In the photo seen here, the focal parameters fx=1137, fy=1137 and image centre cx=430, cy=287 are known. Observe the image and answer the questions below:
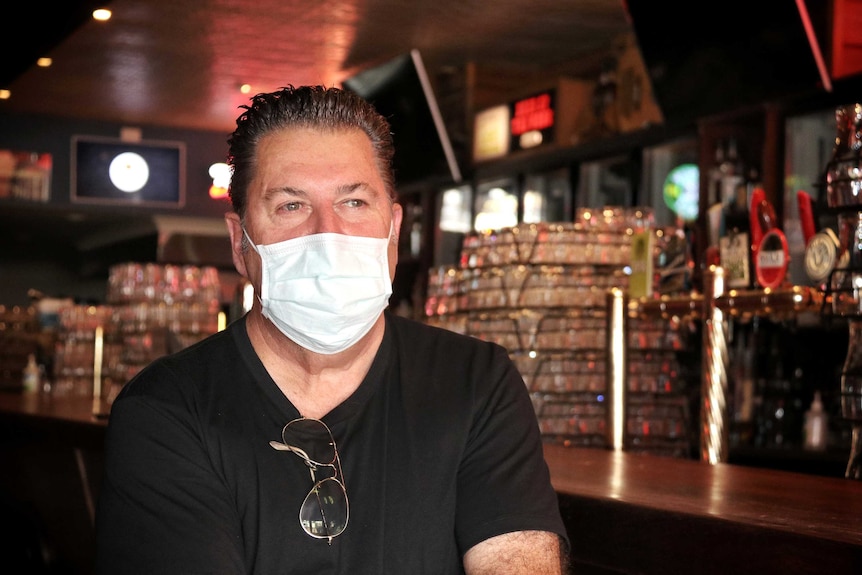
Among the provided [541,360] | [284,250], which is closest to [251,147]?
[284,250]

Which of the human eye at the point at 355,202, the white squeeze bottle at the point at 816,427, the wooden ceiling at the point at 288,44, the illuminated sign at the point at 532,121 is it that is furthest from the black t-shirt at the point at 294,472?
the illuminated sign at the point at 532,121

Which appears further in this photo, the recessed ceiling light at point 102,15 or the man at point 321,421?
the recessed ceiling light at point 102,15

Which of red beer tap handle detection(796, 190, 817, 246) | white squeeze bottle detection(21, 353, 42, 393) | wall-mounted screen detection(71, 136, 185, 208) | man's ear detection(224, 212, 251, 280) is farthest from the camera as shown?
wall-mounted screen detection(71, 136, 185, 208)

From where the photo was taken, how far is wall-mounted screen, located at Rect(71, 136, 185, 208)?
8609 millimetres

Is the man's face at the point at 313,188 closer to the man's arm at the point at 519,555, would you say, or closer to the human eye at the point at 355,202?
the human eye at the point at 355,202

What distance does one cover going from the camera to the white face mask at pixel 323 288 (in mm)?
1522

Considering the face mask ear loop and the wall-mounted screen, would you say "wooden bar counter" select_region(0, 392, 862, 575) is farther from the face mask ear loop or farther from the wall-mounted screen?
the wall-mounted screen

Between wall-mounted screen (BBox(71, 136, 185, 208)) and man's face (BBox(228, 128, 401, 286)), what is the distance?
24.4 ft

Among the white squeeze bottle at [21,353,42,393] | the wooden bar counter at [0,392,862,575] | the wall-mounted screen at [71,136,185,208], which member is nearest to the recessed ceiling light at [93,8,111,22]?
the white squeeze bottle at [21,353,42,393]

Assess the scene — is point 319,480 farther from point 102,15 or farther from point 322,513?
point 102,15

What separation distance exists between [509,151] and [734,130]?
1.74m

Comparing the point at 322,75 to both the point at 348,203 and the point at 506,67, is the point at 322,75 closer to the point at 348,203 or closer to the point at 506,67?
the point at 506,67

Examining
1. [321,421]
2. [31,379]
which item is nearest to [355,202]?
[321,421]

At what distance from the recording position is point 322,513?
143 cm
